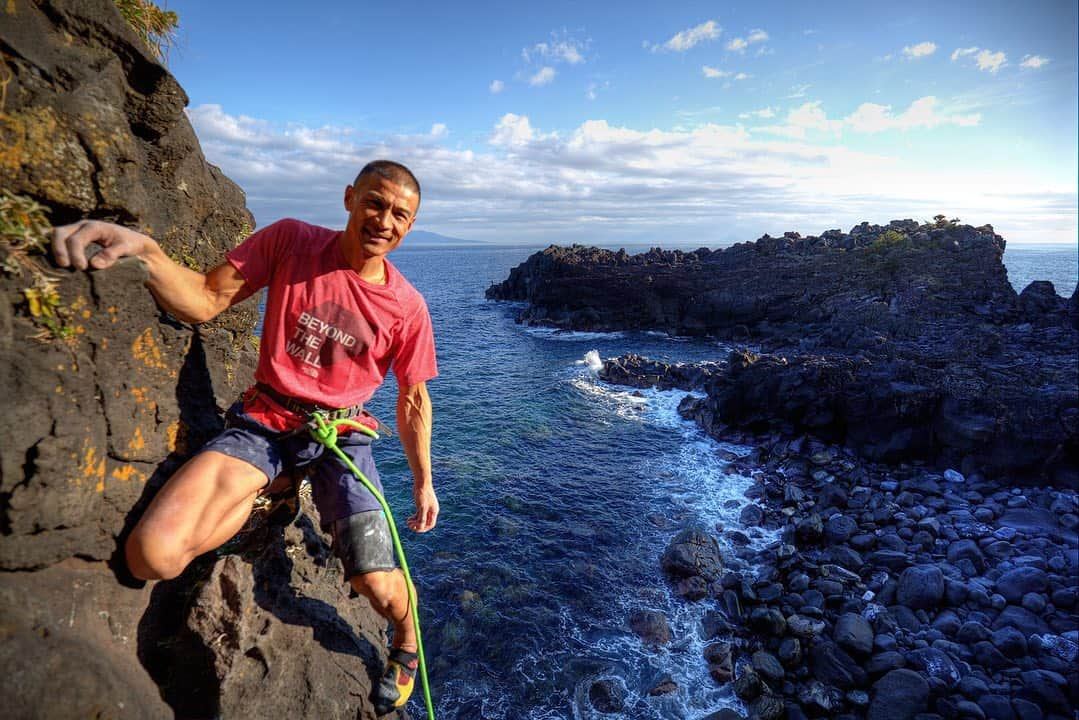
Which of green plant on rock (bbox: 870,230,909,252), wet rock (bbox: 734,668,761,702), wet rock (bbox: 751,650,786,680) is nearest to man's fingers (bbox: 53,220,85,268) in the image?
wet rock (bbox: 734,668,761,702)

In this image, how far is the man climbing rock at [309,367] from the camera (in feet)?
12.2

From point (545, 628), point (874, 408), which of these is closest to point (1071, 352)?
point (874, 408)

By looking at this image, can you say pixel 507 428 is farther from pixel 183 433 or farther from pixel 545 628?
pixel 183 433

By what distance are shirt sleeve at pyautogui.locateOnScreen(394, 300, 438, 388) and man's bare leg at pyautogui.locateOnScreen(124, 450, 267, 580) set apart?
4.91ft

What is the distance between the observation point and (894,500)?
16781 mm

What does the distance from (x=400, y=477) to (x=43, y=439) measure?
1714 cm

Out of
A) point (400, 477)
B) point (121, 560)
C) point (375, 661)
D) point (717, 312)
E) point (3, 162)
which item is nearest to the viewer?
point (3, 162)

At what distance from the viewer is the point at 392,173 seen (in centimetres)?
408

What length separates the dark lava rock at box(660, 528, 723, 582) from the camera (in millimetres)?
13656

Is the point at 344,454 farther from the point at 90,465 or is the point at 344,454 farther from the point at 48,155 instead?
the point at 48,155

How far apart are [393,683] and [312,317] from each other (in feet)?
12.8

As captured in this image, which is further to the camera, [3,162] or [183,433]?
[183,433]

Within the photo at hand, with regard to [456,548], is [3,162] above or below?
above

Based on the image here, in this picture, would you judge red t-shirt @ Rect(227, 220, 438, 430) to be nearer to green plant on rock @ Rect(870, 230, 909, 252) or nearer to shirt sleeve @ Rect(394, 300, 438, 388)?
shirt sleeve @ Rect(394, 300, 438, 388)
